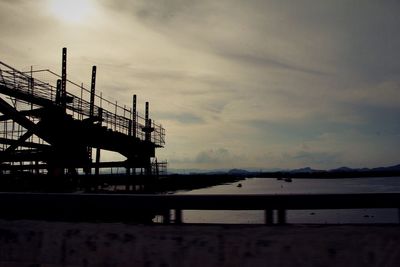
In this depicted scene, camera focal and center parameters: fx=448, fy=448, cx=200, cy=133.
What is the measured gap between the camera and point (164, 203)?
512cm

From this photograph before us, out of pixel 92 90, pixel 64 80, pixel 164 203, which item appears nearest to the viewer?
pixel 164 203

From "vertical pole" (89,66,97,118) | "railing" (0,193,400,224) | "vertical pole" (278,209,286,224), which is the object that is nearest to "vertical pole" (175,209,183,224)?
"railing" (0,193,400,224)

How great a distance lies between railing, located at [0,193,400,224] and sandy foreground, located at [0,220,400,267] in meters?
0.16

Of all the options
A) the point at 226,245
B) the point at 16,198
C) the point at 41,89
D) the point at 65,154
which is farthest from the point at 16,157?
the point at 226,245

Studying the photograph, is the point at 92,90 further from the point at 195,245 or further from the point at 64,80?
the point at 195,245

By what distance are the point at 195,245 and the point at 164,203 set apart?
0.59 m

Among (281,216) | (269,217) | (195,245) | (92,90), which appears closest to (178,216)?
(195,245)

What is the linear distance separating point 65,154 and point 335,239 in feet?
80.4

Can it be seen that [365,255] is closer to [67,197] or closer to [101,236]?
[101,236]

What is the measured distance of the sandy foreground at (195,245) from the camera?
464 centimetres

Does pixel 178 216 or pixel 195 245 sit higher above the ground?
pixel 178 216

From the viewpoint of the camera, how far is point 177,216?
5195 mm

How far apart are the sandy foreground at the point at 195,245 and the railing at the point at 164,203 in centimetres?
16

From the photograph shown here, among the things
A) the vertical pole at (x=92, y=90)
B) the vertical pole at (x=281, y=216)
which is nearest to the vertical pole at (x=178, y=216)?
the vertical pole at (x=281, y=216)
